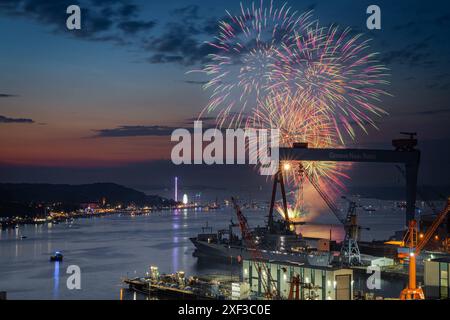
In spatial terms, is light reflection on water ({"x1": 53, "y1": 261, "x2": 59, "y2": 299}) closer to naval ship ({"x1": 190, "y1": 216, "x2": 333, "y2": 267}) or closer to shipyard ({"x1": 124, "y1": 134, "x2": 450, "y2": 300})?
shipyard ({"x1": 124, "y1": 134, "x2": 450, "y2": 300})

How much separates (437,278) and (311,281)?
2682 mm

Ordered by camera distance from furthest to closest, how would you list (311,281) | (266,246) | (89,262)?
(266,246)
(89,262)
(311,281)

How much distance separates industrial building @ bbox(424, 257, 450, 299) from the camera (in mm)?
11789

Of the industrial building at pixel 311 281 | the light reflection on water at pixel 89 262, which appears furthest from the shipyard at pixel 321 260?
the light reflection on water at pixel 89 262

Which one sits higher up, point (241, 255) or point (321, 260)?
point (321, 260)

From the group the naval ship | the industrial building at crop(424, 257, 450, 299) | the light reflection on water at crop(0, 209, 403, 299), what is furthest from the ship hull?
the industrial building at crop(424, 257, 450, 299)

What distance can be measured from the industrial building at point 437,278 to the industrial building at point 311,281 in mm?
1756

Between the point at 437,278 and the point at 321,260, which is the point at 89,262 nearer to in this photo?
the point at 321,260

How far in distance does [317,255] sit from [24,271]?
11.0 metres

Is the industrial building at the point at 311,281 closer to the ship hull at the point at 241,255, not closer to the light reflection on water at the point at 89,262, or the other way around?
the light reflection on water at the point at 89,262

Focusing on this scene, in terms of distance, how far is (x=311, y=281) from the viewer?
12719mm

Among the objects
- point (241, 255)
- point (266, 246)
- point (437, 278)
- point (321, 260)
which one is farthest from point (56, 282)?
point (437, 278)

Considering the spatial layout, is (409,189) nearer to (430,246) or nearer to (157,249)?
(430,246)
